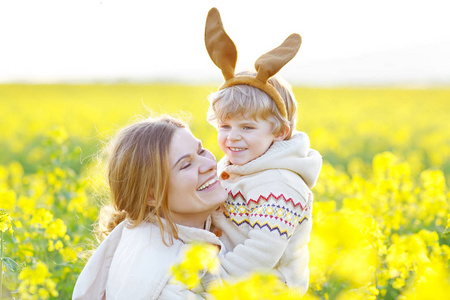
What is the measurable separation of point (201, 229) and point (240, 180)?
29 centimetres

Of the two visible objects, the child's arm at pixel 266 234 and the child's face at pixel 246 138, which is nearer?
the child's arm at pixel 266 234

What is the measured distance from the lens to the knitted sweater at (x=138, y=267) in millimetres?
2566

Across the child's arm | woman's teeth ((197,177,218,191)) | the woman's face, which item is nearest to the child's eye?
the woman's face

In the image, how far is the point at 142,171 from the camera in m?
2.77

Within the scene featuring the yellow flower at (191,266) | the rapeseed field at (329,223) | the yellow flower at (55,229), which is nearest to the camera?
the yellow flower at (191,266)

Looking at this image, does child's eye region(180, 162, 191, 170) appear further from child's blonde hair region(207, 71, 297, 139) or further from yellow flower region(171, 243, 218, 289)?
yellow flower region(171, 243, 218, 289)

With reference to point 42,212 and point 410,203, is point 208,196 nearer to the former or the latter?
Result: point 42,212

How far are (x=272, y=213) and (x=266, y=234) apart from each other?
9 centimetres

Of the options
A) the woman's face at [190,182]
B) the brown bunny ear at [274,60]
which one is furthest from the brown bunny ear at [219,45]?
the woman's face at [190,182]

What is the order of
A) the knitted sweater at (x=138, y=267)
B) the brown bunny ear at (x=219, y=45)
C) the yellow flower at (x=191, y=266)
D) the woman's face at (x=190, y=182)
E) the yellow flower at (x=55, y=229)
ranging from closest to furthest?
the yellow flower at (x=191, y=266)
the knitted sweater at (x=138, y=267)
the woman's face at (x=190, y=182)
the brown bunny ear at (x=219, y=45)
the yellow flower at (x=55, y=229)

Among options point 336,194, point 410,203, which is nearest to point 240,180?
point 410,203

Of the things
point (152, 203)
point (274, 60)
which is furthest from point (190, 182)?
point (274, 60)

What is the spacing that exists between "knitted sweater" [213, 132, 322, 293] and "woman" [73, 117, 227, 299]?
0.11 meters

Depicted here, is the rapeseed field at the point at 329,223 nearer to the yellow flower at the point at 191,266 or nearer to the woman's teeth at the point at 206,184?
the yellow flower at the point at 191,266
